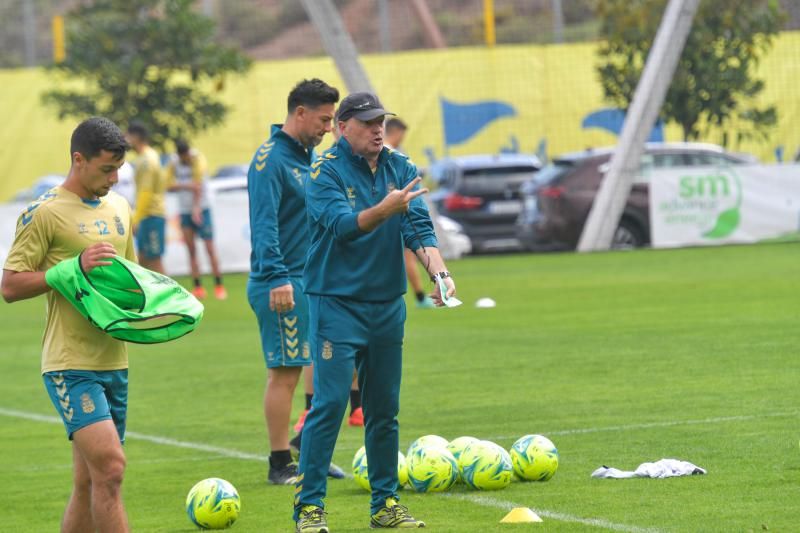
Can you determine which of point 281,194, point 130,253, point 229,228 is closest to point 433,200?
point 229,228

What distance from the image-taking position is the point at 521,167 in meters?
32.8

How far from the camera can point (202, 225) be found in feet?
78.5

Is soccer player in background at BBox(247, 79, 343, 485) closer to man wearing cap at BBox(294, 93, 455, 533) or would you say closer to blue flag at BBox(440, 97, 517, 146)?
man wearing cap at BBox(294, 93, 455, 533)

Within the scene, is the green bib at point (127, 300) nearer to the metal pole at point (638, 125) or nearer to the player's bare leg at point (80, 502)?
the player's bare leg at point (80, 502)

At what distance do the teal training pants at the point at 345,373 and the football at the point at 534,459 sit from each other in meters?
1.33

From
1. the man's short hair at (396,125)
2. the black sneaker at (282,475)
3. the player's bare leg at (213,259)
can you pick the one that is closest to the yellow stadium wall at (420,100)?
the player's bare leg at (213,259)

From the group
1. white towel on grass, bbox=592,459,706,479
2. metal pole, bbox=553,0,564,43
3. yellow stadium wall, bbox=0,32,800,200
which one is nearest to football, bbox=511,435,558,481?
white towel on grass, bbox=592,459,706,479

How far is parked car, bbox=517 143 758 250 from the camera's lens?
30.7m

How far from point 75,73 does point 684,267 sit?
1740 centimetres

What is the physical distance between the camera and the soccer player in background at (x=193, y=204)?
23500 millimetres

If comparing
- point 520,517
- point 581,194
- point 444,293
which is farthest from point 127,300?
point 581,194

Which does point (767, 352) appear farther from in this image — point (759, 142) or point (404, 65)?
point (404, 65)

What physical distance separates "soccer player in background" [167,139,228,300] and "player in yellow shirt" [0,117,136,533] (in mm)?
16489

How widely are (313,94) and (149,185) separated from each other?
13.8 meters
